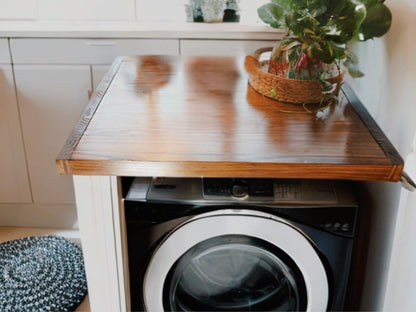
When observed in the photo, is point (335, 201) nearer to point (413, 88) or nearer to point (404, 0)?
point (413, 88)

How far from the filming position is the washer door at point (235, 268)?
4.45ft

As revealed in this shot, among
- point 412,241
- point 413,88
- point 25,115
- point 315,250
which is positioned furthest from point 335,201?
point 25,115

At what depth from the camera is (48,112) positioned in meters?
2.27

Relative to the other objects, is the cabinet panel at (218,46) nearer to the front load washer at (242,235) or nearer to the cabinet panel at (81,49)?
the cabinet panel at (81,49)

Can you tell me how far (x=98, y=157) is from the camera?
1136 millimetres

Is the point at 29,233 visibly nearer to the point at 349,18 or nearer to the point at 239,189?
the point at 239,189

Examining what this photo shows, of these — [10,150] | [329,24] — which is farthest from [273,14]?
[10,150]

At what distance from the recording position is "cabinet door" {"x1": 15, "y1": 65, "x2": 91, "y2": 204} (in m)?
2.19

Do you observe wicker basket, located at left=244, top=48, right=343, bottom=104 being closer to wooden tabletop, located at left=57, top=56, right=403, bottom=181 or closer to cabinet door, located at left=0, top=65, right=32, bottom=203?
wooden tabletop, located at left=57, top=56, right=403, bottom=181

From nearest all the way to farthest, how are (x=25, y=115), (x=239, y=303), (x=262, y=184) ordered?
(x=262, y=184)
(x=239, y=303)
(x=25, y=115)

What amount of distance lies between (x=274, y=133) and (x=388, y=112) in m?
0.36

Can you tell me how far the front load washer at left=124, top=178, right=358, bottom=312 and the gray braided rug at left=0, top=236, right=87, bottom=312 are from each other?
2.03ft

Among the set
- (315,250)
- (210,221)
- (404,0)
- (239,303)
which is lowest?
(239,303)

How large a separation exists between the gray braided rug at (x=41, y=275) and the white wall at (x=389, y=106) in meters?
1.17
